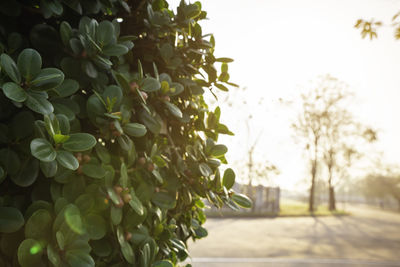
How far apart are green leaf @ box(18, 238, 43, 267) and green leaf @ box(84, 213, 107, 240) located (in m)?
0.13

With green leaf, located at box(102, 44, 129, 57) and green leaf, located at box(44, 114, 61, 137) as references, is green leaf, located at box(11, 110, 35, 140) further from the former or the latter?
green leaf, located at box(102, 44, 129, 57)

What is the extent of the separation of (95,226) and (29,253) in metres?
0.17

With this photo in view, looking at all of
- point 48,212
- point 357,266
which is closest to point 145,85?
point 48,212

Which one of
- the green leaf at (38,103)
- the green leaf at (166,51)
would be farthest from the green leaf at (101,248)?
the green leaf at (166,51)

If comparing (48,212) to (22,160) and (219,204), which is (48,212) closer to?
(22,160)

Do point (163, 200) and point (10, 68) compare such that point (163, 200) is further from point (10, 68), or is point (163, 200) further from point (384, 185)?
point (384, 185)

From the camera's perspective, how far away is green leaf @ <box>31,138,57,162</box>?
70 cm

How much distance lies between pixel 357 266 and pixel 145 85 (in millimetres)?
7153

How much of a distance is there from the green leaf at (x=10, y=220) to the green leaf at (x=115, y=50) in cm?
52

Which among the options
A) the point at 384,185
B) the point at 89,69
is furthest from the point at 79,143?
the point at 384,185

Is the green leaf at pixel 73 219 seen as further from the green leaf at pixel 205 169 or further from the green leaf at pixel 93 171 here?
the green leaf at pixel 205 169

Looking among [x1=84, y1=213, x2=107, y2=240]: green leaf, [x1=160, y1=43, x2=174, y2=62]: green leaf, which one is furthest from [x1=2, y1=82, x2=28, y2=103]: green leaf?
[x1=160, y1=43, x2=174, y2=62]: green leaf

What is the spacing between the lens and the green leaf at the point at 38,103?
2.44 ft

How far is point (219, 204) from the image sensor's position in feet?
3.83
